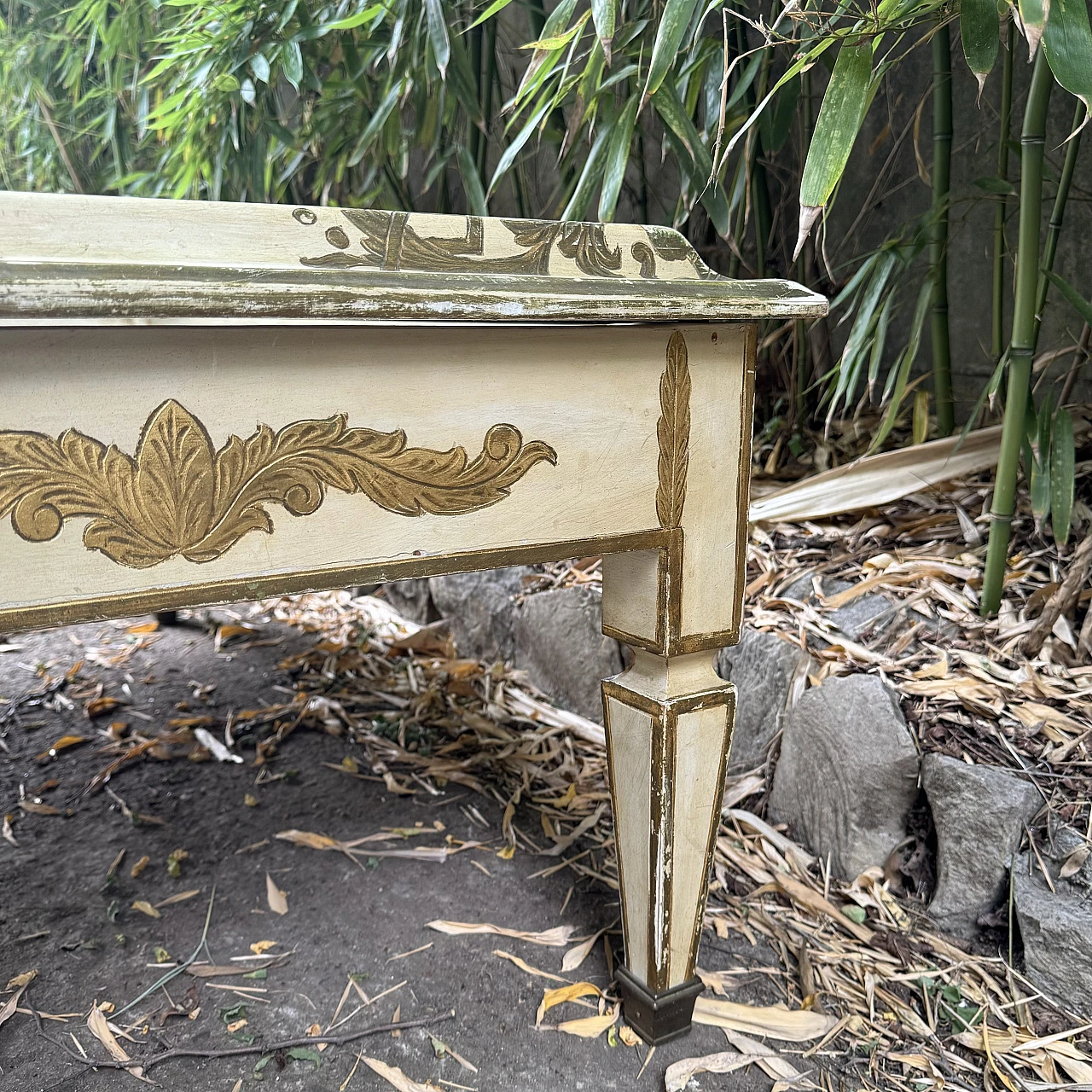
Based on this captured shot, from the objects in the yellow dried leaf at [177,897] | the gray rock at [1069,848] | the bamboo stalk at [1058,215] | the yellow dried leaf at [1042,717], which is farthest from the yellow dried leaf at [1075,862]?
the yellow dried leaf at [177,897]

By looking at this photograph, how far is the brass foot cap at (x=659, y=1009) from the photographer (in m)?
0.82

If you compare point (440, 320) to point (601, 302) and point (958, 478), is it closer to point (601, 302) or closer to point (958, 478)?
point (601, 302)

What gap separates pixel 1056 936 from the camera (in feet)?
2.71

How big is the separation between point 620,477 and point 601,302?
0.14 metres

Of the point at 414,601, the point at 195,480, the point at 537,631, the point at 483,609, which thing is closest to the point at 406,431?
the point at 195,480

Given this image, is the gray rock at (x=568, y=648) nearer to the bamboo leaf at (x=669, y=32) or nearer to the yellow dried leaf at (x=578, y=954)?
the yellow dried leaf at (x=578, y=954)

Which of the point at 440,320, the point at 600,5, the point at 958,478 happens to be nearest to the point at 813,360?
the point at 958,478

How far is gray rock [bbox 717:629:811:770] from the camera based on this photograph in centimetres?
114

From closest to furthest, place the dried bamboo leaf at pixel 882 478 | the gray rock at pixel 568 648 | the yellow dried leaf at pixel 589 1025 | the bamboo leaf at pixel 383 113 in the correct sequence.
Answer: the yellow dried leaf at pixel 589 1025
the dried bamboo leaf at pixel 882 478
the bamboo leaf at pixel 383 113
the gray rock at pixel 568 648

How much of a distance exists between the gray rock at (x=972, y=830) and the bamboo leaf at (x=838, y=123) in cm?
58

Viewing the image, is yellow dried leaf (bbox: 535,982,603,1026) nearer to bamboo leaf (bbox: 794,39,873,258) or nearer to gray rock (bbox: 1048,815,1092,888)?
gray rock (bbox: 1048,815,1092,888)

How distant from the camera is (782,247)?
1.56 meters

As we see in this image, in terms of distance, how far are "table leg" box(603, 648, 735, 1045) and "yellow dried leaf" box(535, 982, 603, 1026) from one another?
0.06 meters

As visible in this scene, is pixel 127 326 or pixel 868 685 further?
pixel 868 685
